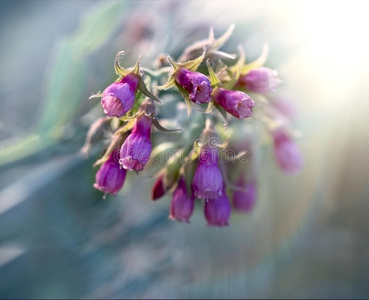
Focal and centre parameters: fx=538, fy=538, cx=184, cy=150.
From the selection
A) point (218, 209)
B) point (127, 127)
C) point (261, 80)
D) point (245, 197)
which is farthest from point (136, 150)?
point (245, 197)

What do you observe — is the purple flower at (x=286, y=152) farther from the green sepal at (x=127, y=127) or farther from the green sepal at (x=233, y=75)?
the green sepal at (x=127, y=127)

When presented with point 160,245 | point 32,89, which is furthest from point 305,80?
point 32,89

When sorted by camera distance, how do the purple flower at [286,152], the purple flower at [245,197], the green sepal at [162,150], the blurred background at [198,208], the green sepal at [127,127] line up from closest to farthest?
the green sepal at [127,127] < the green sepal at [162,150] < the purple flower at [245,197] < the purple flower at [286,152] < the blurred background at [198,208]

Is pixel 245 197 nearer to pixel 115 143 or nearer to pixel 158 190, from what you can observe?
pixel 158 190

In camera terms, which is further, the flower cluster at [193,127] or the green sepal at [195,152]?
the green sepal at [195,152]

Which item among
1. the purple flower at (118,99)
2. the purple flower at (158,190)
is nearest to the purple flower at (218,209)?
the purple flower at (158,190)

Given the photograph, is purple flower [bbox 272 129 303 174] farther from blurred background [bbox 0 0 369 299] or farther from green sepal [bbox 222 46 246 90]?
green sepal [bbox 222 46 246 90]

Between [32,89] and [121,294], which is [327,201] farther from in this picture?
[32,89]
